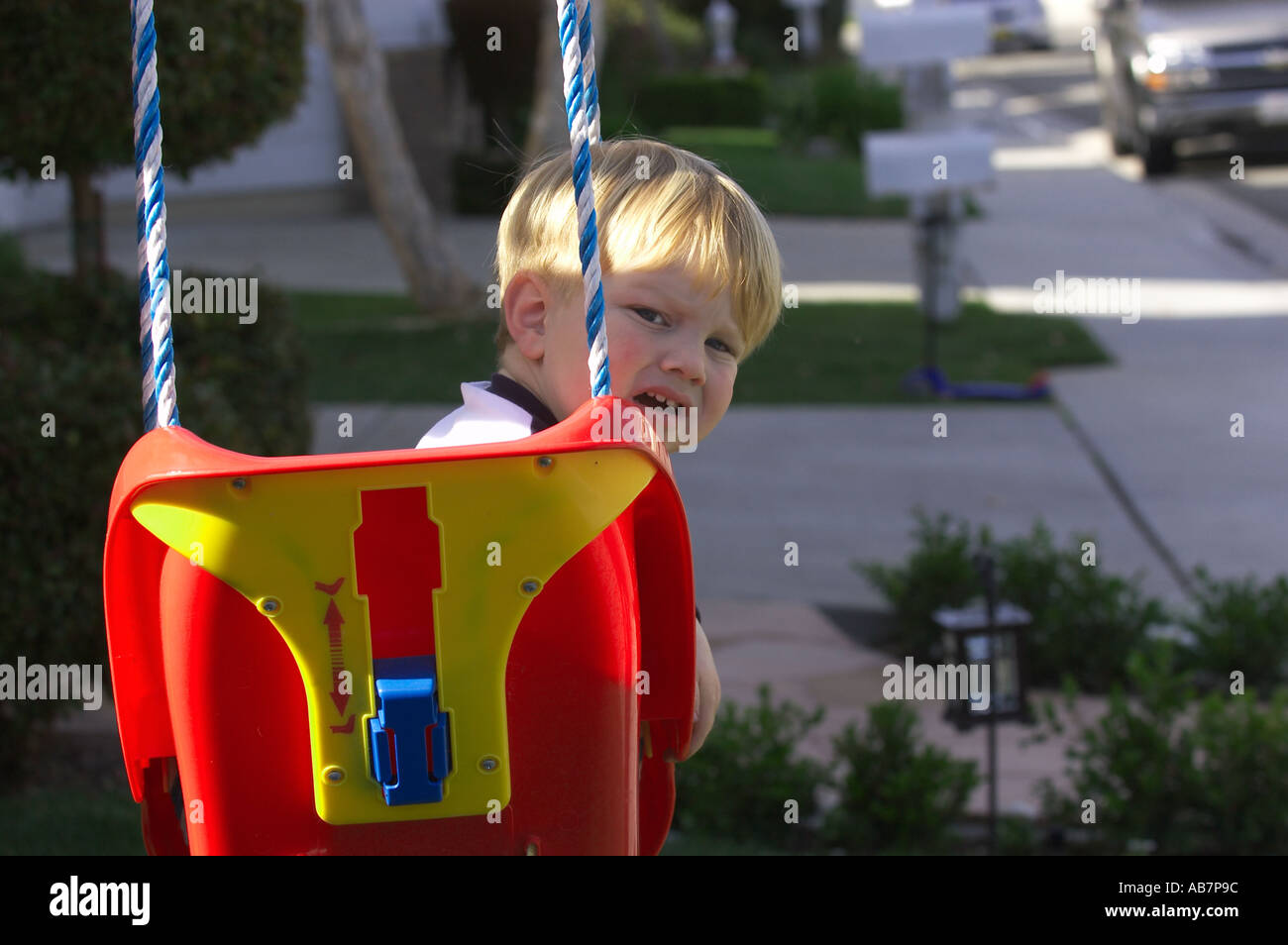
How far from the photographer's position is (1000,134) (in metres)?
21.5

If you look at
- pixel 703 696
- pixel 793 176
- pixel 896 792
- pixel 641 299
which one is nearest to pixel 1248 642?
pixel 896 792

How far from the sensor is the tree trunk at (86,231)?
4.85 metres

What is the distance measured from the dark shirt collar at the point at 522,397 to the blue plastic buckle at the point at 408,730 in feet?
1.40

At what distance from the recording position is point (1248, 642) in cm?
462

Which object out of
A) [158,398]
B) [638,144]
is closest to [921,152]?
[638,144]

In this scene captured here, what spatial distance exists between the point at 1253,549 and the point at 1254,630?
1.51 m

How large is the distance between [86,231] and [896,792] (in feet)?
9.86

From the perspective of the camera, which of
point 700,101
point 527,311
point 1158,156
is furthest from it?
point 700,101

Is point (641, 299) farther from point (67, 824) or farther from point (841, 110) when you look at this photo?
point (841, 110)

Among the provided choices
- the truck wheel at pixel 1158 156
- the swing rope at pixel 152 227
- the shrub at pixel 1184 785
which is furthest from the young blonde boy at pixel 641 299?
the truck wheel at pixel 1158 156

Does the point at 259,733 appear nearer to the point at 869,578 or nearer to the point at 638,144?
the point at 638,144

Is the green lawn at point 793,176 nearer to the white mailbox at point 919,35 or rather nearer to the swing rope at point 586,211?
the white mailbox at point 919,35

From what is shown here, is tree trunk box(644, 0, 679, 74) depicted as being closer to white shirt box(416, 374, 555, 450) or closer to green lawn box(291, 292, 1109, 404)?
green lawn box(291, 292, 1109, 404)

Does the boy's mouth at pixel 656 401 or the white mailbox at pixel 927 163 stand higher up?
the white mailbox at pixel 927 163
